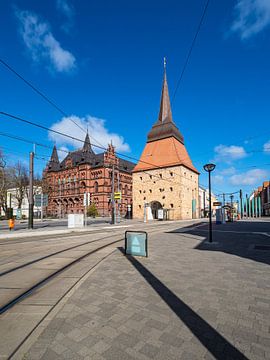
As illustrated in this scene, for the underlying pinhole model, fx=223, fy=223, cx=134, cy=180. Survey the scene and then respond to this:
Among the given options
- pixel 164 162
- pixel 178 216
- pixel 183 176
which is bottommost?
pixel 178 216

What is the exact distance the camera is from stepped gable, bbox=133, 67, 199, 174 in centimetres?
5065

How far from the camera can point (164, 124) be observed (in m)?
54.7

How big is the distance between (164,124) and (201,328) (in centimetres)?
5433

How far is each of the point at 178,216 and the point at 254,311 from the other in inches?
1722

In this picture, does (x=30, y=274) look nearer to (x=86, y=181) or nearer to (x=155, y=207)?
(x=155, y=207)

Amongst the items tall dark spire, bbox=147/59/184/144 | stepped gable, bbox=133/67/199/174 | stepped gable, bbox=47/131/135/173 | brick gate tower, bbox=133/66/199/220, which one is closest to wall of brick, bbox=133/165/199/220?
brick gate tower, bbox=133/66/199/220

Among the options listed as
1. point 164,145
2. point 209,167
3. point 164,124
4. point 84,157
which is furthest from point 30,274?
point 84,157

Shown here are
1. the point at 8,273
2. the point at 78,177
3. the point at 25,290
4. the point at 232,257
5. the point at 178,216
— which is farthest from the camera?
the point at 78,177

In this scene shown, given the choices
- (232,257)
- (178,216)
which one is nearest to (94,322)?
(232,257)

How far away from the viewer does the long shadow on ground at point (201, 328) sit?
8.44 ft

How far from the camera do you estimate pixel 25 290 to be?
15.2 ft

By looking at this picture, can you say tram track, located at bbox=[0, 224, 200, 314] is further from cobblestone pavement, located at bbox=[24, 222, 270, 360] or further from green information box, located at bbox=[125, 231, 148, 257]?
green information box, located at bbox=[125, 231, 148, 257]

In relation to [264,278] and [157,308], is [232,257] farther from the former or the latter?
[157,308]

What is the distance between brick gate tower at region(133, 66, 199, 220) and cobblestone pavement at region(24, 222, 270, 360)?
40537 mm
